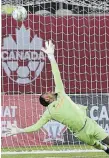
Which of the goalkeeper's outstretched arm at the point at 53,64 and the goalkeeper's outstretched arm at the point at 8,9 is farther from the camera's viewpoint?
→ the goalkeeper's outstretched arm at the point at 8,9

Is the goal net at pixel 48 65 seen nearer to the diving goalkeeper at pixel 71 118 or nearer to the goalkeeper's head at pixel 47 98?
the diving goalkeeper at pixel 71 118

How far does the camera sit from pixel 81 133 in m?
10.3

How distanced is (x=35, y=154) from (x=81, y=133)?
3.33 meters

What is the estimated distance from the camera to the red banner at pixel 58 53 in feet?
51.1

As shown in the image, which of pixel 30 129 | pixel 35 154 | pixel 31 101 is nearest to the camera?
pixel 30 129

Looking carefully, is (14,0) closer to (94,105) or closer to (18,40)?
(18,40)

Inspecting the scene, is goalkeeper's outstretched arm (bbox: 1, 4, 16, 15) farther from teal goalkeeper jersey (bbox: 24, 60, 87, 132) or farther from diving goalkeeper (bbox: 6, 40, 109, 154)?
teal goalkeeper jersey (bbox: 24, 60, 87, 132)

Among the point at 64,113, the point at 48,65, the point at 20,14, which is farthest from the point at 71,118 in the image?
the point at 48,65

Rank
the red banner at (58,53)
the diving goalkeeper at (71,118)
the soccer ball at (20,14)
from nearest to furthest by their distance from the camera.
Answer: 1. the diving goalkeeper at (71,118)
2. the soccer ball at (20,14)
3. the red banner at (58,53)

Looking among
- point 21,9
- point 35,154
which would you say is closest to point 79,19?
point 21,9

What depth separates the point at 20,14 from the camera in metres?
15.3

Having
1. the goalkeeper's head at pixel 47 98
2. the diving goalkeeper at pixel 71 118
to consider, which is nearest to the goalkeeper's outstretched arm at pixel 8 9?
the diving goalkeeper at pixel 71 118

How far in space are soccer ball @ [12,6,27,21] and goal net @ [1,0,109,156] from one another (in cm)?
11

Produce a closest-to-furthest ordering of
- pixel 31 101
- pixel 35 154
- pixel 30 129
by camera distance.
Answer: pixel 30 129, pixel 35 154, pixel 31 101
